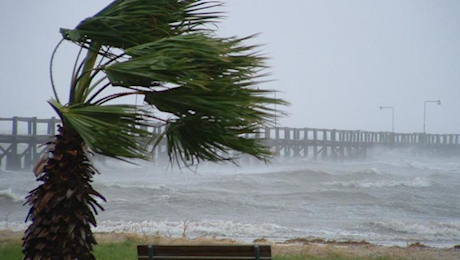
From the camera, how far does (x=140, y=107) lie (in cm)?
420

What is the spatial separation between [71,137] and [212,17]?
149 centimetres

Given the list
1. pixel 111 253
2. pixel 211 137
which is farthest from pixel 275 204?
pixel 211 137

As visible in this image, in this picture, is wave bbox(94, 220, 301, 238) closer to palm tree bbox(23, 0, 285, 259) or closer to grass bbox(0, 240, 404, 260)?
grass bbox(0, 240, 404, 260)

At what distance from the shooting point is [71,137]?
4.50 metres

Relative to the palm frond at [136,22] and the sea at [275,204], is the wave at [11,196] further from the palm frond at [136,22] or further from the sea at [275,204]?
the palm frond at [136,22]

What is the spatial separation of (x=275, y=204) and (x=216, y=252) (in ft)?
50.3

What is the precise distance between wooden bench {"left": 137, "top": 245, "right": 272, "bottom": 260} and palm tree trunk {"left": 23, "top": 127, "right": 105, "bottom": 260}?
668 millimetres

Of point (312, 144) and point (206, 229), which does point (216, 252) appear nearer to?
point (206, 229)

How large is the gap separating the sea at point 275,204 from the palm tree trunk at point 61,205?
20.2 feet

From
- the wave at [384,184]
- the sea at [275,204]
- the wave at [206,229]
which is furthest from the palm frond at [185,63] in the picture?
the wave at [384,184]

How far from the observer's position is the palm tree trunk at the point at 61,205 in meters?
4.44

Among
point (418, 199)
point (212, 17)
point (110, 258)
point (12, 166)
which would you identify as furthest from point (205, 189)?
point (212, 17)

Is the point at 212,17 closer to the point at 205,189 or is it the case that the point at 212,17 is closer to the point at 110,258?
the point at 110,258

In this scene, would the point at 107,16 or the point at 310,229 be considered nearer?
the point at 107,16
